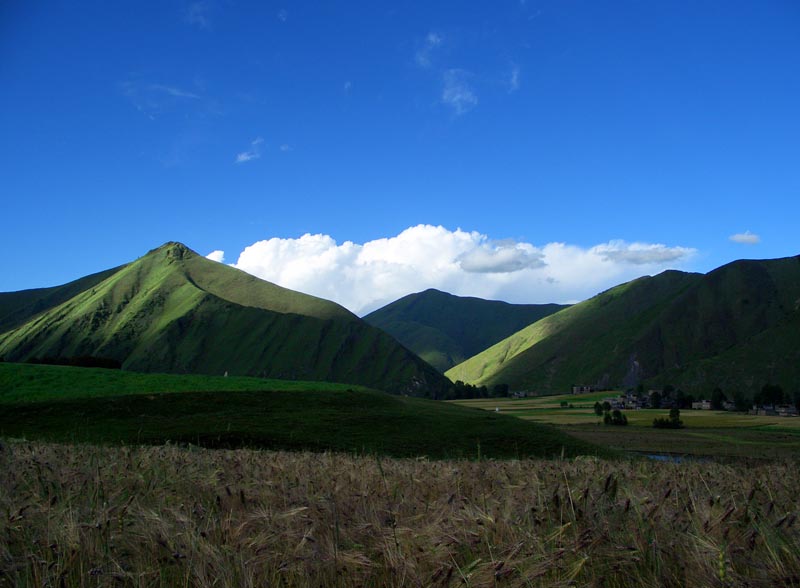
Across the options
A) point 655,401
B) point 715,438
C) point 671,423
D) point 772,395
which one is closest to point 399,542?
point 715,438

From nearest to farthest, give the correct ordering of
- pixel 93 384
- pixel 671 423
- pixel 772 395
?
pixel 93 384
pixel 671 423
pixel 772 395

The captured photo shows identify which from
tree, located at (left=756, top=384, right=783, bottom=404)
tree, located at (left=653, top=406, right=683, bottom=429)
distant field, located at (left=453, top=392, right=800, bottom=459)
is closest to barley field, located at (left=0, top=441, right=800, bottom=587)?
distant field, located at (left=453, top=392, right=800, bottom=459)

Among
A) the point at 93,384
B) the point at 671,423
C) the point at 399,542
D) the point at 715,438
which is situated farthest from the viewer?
the point at 671,423

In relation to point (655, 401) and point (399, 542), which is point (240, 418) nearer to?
point (399, 542)

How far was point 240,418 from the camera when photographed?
38.1 m

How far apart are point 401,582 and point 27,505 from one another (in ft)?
10.3

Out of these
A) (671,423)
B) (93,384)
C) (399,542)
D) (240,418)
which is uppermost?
(399,542)

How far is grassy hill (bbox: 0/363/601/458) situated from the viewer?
3173 centimetres

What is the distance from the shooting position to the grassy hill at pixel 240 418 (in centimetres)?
3173

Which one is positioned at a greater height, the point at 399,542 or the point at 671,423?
the point at 399,542

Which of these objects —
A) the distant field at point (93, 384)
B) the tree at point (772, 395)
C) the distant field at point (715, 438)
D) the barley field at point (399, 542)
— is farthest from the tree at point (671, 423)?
the barley field at point (399, 542)

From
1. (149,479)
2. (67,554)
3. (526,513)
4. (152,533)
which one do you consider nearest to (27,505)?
(67,554)

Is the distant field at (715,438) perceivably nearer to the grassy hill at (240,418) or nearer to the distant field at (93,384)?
the grassy hill at (240,418)

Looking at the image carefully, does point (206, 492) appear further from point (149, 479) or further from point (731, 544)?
point (731, 544)
